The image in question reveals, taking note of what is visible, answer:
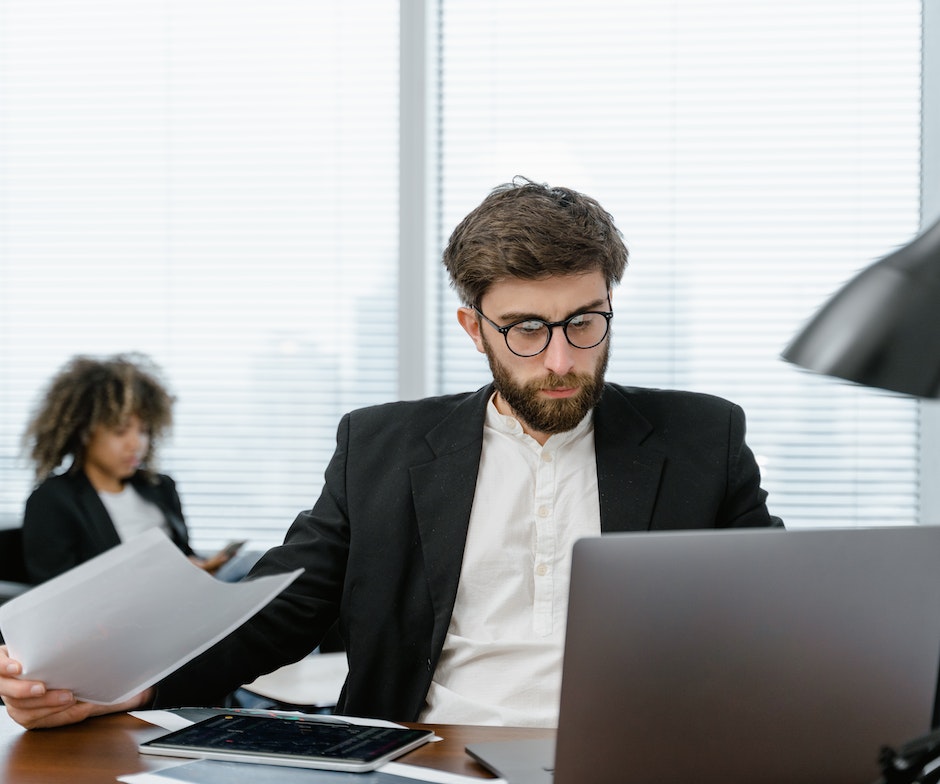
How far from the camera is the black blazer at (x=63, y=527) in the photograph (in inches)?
112

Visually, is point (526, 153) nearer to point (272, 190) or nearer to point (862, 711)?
point (272, 190)

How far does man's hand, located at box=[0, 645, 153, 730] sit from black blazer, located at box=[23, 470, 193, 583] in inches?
66.0

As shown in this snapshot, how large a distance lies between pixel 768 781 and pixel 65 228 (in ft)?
10.2

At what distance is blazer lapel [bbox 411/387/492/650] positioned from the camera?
5.11 feet

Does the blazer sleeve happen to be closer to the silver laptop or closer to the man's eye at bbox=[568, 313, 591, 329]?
the man's eye at bbox=[568, 313, 591, 329]

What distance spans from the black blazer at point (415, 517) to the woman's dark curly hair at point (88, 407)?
1.57 meters

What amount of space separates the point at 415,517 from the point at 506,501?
153 millimetres

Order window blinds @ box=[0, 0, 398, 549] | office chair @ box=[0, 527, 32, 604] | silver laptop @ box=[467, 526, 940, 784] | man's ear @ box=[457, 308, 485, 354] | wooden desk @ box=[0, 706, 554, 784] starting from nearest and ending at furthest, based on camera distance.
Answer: silver laptop @ box=[467, 526, 940, 784]
wooden desk @ box=[0, 706, 554, 784]
man's ear @ box=[457, 308, 485, 354]
office chair @ box=[0, 527, 32, 604]
window blinds @ box=[0, 0, 398, 549]

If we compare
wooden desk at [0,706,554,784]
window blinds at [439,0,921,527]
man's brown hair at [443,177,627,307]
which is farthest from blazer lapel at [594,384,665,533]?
window blinds at [439,0,921,527]

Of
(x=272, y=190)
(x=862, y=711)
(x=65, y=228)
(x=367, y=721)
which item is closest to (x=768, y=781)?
(x=862, y=711)

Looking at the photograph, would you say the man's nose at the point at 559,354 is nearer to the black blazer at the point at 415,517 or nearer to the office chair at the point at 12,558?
the black blazer at the point at 415,517

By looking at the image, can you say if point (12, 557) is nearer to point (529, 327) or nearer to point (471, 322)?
point (471, 322)

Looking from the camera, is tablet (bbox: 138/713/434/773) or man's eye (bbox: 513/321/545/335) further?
man's eye (bbox: 513/321/545/335)

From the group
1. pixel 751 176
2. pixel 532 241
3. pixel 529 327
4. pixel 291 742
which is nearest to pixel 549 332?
pixel 529 327
